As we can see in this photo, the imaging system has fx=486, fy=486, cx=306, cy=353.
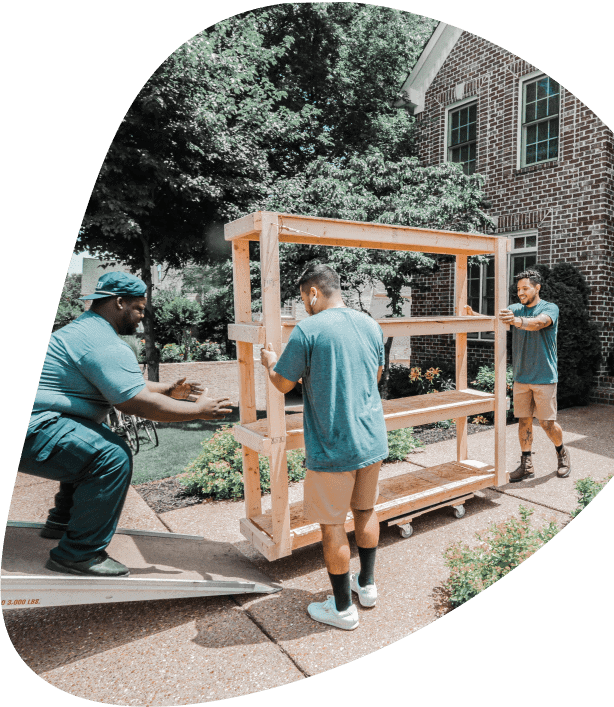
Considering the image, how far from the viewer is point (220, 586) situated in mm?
2412

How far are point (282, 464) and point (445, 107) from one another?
3082 millimetres

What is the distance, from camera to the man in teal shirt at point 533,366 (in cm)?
372

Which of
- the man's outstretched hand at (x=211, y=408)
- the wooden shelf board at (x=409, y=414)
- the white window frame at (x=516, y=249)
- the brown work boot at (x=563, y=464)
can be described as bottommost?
the brown work boot at (x=563, y=464)

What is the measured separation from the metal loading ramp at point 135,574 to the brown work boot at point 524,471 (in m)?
2.43

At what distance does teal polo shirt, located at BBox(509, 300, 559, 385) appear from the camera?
147 inches

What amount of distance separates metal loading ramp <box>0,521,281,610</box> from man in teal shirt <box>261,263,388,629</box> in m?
0.49

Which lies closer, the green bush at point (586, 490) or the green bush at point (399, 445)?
the green bush at point (586, 490)

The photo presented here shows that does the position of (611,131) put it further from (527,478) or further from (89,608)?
(89,608)

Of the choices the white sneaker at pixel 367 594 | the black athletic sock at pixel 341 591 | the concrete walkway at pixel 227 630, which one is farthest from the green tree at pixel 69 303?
the white sneaker at pixel 367 594

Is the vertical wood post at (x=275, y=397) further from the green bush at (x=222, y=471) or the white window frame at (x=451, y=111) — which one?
the white window frame at (x=451, y=111)

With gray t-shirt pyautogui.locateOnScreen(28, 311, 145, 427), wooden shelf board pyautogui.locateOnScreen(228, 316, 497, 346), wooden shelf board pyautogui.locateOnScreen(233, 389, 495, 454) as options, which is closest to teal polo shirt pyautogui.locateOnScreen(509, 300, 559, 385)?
wooden shelf board pyautogui.locateOnScreen(228, 316, 497, 346)

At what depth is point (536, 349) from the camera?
395 cm

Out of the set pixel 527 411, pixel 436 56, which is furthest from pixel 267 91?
pixel 527 411

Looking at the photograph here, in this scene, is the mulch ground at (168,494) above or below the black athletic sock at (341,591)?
below
